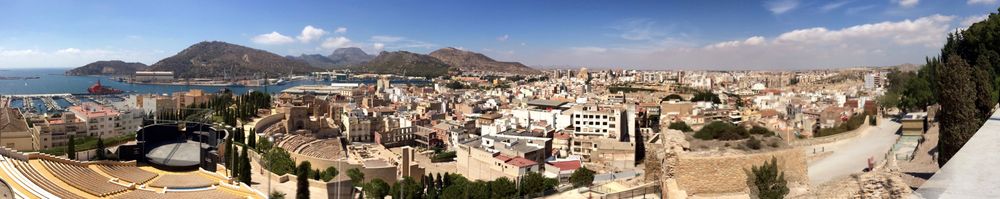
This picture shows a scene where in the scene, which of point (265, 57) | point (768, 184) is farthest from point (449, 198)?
point (265, 57)

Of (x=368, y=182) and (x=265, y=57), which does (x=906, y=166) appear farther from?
(x=265, y=57)

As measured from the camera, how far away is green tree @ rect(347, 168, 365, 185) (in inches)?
489

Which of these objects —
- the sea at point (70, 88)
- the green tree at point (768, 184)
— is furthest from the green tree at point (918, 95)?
the sea at point (70, 88)

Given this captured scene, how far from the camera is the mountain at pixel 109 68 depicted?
83938mm

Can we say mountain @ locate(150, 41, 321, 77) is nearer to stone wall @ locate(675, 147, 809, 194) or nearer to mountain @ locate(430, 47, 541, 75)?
mountain @ locate(430, 47, 541, 75)

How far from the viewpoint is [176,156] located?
13.5 m

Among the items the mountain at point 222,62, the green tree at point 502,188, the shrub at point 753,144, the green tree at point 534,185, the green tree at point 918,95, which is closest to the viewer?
the shrub at point 753,144

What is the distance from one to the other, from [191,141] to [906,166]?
49.9ft

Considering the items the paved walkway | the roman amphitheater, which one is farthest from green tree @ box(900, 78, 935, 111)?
the roman amphitheater

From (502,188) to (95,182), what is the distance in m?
7.68

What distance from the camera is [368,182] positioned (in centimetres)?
1284

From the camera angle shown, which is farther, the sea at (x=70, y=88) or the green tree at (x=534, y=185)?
the sea at (x=70, y=88)

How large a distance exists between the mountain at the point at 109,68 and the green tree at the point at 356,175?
84.9m

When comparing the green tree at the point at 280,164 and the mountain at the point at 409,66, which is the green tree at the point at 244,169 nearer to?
the green tree at the point at 280,164
